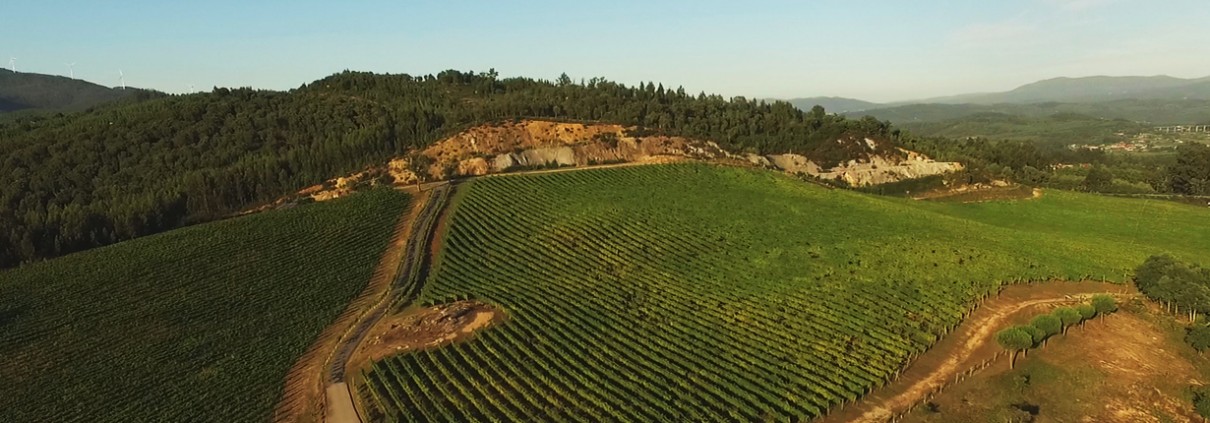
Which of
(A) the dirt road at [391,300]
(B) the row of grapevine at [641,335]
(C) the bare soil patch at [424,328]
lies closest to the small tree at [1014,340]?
(B) the row of grapevine at [641,335]

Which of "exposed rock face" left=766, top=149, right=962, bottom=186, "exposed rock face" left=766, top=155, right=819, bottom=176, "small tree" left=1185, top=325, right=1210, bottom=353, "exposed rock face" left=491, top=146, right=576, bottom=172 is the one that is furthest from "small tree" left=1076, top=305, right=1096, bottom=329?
"exposed rock face" left=491, top=146, right=576, bottom=172

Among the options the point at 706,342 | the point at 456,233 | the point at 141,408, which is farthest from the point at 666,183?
the point at 141,408

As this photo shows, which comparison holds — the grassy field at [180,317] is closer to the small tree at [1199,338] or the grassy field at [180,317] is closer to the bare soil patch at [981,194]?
the small tree at [1199,338]

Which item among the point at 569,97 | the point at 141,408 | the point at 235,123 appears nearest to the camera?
the point at 141,408

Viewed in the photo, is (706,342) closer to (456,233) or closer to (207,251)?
(456,233)

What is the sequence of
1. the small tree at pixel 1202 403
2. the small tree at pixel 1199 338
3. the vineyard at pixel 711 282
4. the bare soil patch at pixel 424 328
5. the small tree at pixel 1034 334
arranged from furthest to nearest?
the small tree at pixel 1034 334
the bare soil patch at pixel 424 328
the small tree at pixel 1199 338
the vineyard at pixel 711 282
the small tree at pixel 1202 403
